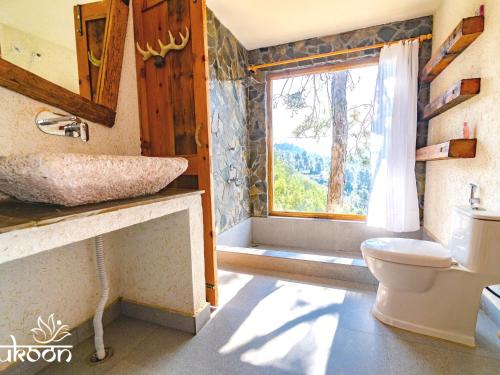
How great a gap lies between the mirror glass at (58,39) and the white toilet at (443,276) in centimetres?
192

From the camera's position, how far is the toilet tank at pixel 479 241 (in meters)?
1.16

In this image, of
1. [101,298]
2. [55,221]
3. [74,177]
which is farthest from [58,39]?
[101,298]

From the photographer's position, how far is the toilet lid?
1283 mm

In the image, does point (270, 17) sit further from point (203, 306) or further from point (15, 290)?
point (15, 290)

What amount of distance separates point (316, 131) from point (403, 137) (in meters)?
0.92

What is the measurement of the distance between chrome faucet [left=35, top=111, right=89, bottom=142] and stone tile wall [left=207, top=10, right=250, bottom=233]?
4.43ft

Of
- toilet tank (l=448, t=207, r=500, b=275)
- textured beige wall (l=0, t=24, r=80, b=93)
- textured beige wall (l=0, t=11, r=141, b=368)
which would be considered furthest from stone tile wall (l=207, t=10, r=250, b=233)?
toilet tank (l=448, t=207, r=500, b=275)

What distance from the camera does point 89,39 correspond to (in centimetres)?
130

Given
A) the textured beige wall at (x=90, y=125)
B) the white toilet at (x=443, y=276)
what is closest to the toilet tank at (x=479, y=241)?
the white toilet at (x=443, y=276)

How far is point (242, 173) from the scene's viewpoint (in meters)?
2.98

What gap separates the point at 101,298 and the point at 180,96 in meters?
1.21

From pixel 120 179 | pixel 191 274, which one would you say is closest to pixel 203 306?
pixel 191 274

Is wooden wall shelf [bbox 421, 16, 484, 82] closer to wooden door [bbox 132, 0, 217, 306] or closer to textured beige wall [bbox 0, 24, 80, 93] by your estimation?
wooden door [bbox 132, 0, 217, 306]

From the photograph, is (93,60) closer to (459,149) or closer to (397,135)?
(459,149)
